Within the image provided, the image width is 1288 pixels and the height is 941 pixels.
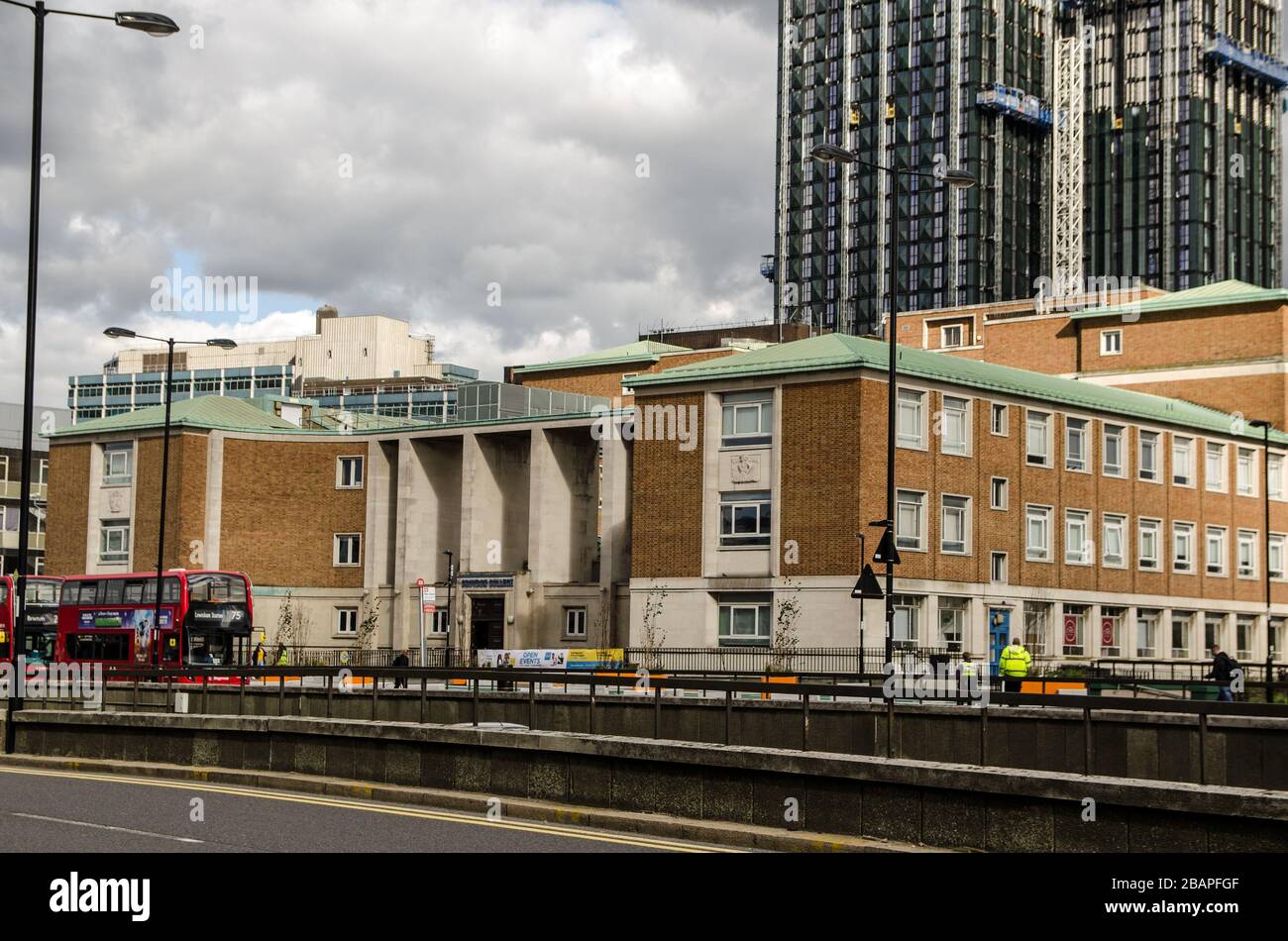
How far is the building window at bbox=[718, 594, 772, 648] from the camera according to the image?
2234 inches

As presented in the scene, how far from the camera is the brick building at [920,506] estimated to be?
184ft

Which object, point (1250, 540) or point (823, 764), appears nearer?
point (823, 764)

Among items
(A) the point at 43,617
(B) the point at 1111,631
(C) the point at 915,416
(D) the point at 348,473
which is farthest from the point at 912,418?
(D) the point at 348,473

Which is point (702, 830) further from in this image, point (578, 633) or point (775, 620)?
point (578, 633)

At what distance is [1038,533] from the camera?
2415 inches

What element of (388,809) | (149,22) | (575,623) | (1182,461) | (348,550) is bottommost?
Result: (388,809)

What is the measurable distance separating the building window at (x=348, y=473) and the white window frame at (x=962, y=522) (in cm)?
3082

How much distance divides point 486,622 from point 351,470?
11.3 meters

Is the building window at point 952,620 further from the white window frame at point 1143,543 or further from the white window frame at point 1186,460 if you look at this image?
the white window frame at point 1186,460

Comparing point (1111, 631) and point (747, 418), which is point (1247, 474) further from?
point (747, 418)

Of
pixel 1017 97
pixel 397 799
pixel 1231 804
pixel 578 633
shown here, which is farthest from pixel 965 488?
pixel 1017 97
